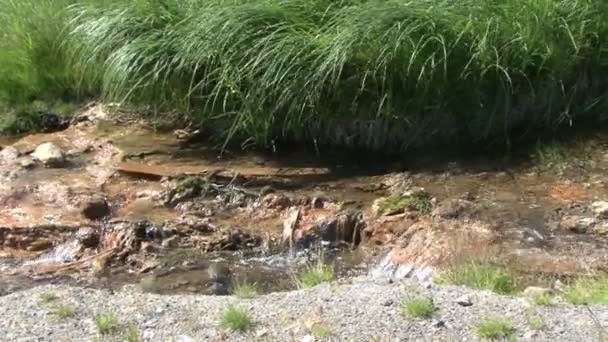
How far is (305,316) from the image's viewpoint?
4758 mm

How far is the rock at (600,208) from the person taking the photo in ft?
22.4

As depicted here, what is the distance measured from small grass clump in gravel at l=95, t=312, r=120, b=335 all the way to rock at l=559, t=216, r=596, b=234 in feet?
10.6

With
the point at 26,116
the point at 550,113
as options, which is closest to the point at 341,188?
the point at 550,113

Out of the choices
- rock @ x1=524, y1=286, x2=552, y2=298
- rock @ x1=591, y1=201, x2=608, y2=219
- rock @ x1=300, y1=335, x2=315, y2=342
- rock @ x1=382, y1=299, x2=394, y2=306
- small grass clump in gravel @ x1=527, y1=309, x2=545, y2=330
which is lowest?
rock @ x1=591, y1=201, x2=608, y2=219

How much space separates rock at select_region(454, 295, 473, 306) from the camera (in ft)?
15.9

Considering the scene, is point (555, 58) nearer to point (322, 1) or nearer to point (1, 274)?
point (322, 1)

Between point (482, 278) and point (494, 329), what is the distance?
3.25 ft

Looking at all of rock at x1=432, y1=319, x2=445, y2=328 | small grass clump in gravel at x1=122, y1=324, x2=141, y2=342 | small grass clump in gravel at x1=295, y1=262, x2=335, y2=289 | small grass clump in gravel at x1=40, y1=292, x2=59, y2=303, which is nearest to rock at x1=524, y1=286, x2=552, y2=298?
rock at x1=432, y1=319, x2=445, y2=328

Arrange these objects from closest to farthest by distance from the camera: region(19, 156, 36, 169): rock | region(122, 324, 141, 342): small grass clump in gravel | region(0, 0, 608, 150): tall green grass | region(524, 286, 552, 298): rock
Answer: region(122, 324, 141, 342): small grass clump in gravel < region(524, 286, 552, 298): rock < region(0, 0, 608, 150): tall green grass < region(19, 156, 36, 169): rock

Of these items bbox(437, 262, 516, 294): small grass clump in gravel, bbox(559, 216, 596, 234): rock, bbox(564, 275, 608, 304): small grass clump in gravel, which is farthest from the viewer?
bbox(559, 216, 596, 234): rock

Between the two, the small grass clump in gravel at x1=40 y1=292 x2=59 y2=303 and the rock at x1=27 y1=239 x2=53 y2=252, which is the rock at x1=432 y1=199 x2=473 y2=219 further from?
the small grass clump in gravel at x1=40 y1=292 x2=59 y2=303

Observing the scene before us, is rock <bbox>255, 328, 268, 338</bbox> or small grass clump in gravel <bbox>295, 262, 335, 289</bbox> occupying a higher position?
rock <bbox>255, 328, 268, 338</bbox>

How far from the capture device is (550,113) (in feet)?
25.8

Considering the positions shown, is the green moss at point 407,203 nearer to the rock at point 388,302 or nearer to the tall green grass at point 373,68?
the tall green grass at point 373,68
